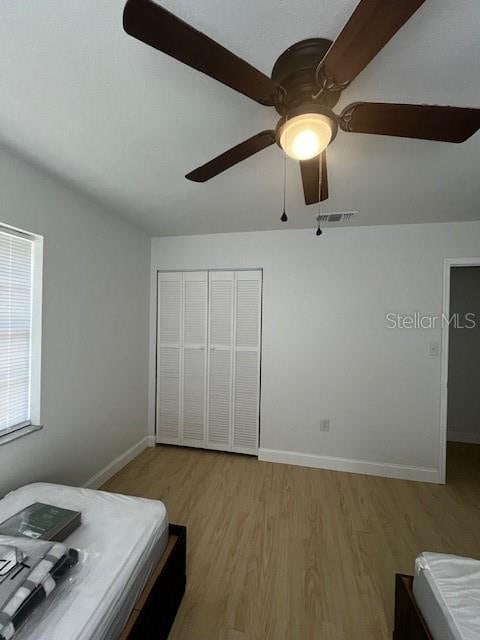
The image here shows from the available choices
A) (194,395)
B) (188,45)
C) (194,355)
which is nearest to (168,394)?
(194,395)

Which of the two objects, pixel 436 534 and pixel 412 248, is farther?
pixel 412 248

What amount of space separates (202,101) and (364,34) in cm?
73

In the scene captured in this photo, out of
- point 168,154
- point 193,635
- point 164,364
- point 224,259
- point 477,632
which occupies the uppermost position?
point 168,154

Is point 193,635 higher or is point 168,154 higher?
point 168,154

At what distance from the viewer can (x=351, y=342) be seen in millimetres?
2787

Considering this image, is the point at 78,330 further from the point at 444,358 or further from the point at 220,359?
the point at 444,358

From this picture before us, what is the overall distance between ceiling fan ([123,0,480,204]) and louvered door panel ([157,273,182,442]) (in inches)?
84.8

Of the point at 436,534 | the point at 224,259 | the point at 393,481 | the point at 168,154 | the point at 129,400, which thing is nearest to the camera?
the point at 168,154

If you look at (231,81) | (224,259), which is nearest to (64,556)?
(231,81)

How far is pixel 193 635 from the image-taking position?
1315mm

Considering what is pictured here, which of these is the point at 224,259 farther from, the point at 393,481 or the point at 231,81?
the point at 393,481

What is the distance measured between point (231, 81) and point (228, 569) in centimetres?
238

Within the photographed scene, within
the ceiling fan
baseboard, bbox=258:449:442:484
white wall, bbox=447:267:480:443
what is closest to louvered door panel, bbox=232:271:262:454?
baseboard, bbox=258:449:442:484

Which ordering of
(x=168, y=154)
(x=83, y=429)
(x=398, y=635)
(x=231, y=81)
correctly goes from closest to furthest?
(x=231, y=81), (x=398, y=635), (x=168, y=154), (x=83, y=429)
